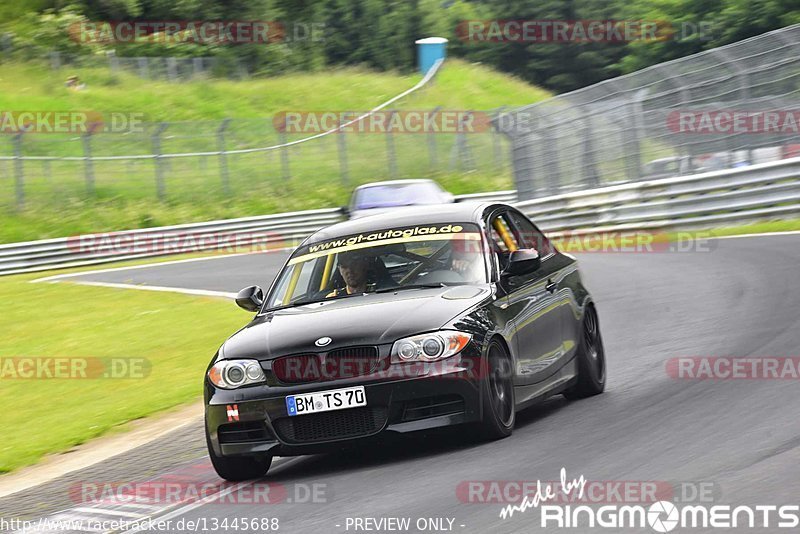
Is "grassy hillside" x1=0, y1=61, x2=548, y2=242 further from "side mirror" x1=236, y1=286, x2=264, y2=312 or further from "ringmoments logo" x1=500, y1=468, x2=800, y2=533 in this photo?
"ringmoments logo" x1=500, y1=468, x2=800, y2=533

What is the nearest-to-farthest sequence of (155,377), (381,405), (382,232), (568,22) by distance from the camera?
(381,405), (382,232), (155,377), (568,22)

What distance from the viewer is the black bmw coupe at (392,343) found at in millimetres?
7523

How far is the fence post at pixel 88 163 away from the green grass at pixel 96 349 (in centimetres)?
1338

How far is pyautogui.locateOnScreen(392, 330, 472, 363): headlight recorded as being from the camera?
754 centimetres

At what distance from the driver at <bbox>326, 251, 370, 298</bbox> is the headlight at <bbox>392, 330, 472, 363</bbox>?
113 cm

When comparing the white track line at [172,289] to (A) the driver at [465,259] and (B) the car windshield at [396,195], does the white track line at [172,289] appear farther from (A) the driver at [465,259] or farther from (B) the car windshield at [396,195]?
(A) the driver at [465,259]

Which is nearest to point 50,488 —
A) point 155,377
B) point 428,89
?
point 155,377

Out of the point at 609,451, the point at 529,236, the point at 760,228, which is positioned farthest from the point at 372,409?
the point at 760,228

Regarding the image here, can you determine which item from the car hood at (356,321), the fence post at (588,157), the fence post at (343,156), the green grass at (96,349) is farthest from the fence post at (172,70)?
the car hood at (356,321)

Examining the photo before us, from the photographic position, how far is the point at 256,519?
6.75 m

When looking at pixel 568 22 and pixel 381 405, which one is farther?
pixel 568 22

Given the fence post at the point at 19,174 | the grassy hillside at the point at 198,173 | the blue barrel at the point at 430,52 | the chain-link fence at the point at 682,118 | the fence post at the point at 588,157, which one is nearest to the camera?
the chain-link fence at the point at 682,118

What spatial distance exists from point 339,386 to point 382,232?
5.65 feet

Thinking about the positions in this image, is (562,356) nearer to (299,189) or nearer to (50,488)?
(50,488)
